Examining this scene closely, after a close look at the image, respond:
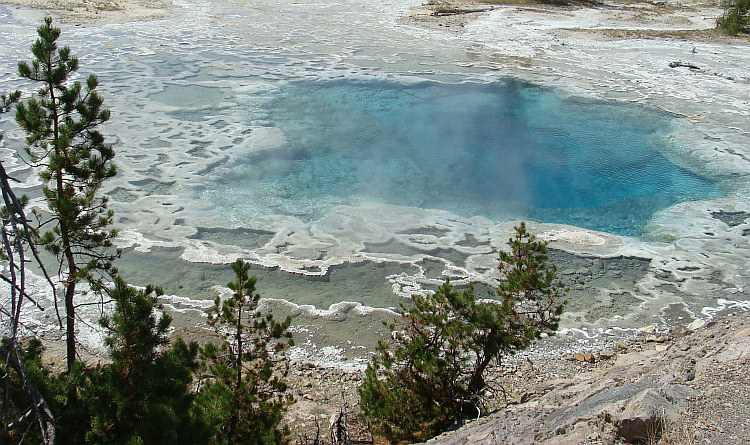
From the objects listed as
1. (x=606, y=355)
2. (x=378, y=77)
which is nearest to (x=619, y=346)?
(x=606, y=355)

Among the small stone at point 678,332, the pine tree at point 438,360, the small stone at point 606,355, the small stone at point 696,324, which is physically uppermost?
the pine tree at point 438,360

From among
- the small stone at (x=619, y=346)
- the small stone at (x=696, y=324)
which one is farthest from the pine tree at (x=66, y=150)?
the small stone at (x=696, y=324)

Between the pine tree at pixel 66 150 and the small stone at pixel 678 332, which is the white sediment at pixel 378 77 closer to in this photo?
the small stone at pixel 678 332

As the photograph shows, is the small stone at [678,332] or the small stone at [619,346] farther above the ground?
the small stone at [678,332]

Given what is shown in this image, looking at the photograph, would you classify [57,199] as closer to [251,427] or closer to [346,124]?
[251,427]

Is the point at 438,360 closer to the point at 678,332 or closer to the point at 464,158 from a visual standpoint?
the point at 678,332

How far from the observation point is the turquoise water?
10742 mm

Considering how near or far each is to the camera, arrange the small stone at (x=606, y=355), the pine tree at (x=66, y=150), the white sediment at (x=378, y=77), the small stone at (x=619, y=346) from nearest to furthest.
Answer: the pine tree at (x=66, y=150) → the small stone at (x=606, y=355) → the small stone at (x=619, y=346) → the white sediment at (x=378, y=77)

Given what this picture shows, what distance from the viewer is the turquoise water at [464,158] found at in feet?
35.2

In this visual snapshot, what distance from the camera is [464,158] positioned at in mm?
12766

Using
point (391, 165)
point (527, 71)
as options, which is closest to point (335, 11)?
point (527, 71)

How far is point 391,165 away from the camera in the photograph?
12.2m

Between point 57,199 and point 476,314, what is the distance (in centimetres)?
397

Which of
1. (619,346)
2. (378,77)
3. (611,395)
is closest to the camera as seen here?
(611,395)
